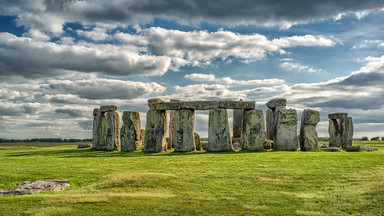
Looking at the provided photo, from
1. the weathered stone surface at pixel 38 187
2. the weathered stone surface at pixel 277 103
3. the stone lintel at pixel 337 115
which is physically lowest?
the weathered stone surface at pixel 38 187

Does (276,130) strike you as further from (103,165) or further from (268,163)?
(103,165)

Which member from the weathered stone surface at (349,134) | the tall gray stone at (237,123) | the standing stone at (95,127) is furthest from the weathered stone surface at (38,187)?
the weathered stone surface at (349,134)

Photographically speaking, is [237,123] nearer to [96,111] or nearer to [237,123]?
[237,123]

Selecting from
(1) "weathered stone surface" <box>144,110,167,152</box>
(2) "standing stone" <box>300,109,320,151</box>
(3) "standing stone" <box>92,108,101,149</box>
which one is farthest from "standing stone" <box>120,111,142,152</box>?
(2) "standing stone" <box>300,109,320,151</box>

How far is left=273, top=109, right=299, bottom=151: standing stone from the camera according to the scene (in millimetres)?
22641

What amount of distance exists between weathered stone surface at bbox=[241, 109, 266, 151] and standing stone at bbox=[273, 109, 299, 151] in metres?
1.16

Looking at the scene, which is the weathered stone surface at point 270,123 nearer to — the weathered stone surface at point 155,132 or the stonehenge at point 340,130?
the stonehenge at point 340,130

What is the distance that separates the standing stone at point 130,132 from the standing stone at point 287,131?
10391 mm

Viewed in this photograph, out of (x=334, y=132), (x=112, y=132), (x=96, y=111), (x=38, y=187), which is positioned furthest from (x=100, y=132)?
(x=334, y=132)

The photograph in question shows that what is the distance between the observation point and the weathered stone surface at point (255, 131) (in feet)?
74.5

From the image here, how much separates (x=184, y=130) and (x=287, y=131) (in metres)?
7.04

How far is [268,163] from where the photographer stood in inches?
643

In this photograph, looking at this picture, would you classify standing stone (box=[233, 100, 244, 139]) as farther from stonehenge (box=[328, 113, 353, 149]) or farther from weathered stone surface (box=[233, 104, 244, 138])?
stonehenge (box=[328, 113, 353, 149])

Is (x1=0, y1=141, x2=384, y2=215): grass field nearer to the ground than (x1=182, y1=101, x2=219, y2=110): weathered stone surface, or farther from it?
nearer to the ground
